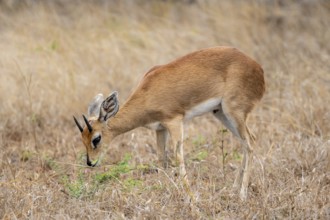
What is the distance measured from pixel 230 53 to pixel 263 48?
3.95 m

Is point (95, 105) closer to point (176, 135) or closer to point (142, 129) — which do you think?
point (176, 135)

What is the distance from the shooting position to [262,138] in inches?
306

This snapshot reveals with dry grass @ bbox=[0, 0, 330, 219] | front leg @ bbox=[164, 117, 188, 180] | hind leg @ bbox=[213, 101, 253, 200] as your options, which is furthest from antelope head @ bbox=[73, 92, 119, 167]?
hind leg @ bbox=[213, 101, 253, 200]

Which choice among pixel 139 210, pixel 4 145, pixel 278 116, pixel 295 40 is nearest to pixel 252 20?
pixel 295 40

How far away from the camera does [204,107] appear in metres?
6.83

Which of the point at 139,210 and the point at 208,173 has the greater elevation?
the point at 139,210

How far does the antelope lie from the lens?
6.77 m

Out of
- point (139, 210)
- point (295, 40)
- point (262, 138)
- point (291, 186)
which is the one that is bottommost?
point (295, 40)

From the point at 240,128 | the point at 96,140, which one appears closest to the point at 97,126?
the point at 96,140

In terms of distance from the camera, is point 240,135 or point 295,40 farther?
point 295,40

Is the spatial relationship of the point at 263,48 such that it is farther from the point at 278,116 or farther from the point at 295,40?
the point at 278,116

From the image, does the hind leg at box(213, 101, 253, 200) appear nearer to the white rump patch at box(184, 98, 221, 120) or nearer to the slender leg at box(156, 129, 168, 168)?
the white rump patch at box(184, 98, 221, 120)

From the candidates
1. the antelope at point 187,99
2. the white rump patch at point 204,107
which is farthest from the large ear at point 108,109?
the white rump patch at point 204,107

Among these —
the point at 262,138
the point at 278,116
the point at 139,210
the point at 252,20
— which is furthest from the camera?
the point at 252,20
